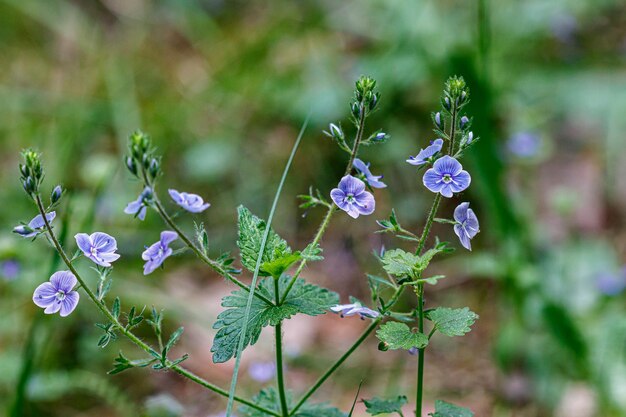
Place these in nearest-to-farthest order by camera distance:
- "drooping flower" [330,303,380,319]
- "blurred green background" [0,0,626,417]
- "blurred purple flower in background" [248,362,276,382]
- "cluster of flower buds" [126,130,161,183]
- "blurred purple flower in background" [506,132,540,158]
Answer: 1. "cluster of flower buds" [126,130,161,183]
2. "drooping flower" [330,303,380,319]
3. "blurred purple flower in background" [248,362,276,382]
4. "blurred green background" [0,0,626,417]
5. "blurred purple flower in background" [506,132,540,158]

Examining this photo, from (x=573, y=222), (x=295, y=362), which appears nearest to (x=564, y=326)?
(x=295, y=362)

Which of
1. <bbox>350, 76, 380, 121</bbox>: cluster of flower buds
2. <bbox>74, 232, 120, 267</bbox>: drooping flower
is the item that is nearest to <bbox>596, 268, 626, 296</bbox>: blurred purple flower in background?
<bbox>350, 76, 380, 121</bbox>: cluster of flower buds

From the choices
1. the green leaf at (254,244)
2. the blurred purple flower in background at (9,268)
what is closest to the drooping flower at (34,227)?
the green leaf at (254,244)

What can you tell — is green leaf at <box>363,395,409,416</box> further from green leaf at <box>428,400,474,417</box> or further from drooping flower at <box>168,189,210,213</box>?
drooping flower at <box>168,189,210,213</box>

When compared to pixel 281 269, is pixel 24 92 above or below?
above

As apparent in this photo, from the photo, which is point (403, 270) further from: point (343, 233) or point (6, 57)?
point (6, 57)

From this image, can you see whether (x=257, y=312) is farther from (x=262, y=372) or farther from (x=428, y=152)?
(x=262, y=372)
